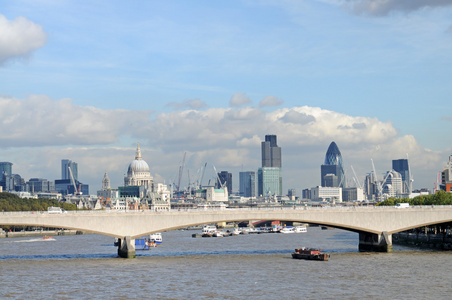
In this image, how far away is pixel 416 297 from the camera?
57.2 metres

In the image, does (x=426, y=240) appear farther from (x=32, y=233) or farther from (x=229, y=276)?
(x=32, y=233)

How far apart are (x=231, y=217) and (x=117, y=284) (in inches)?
1306

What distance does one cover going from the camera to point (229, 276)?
2781 inches

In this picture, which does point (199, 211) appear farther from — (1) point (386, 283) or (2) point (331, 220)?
(1) point (386, 283)

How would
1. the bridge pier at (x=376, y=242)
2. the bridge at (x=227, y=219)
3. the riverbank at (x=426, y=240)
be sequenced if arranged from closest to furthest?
the bridge at (x=227, y=219), the bridge pier at (x=376, y=242), the riverbank at (x=426, y=240)

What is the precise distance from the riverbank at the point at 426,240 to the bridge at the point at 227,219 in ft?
17.3

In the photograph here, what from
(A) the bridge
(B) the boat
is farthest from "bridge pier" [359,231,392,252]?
(B) the boat

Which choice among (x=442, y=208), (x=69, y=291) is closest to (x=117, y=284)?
(x=69, y=291)

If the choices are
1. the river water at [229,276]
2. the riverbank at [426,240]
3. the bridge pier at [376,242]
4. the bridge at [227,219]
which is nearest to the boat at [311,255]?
the river water at [229,276]

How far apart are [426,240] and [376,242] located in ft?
52.8

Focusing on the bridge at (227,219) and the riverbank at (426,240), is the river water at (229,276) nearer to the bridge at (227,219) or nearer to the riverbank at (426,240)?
the bridge at (227,219)

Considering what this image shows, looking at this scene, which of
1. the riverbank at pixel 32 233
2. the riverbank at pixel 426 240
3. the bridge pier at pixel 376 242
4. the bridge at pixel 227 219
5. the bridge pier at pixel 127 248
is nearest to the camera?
the bridge at pixel 227 219

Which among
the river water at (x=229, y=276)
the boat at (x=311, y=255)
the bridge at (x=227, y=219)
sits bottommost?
the river water at (x=229, y=276)

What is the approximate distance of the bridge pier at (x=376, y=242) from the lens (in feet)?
327
